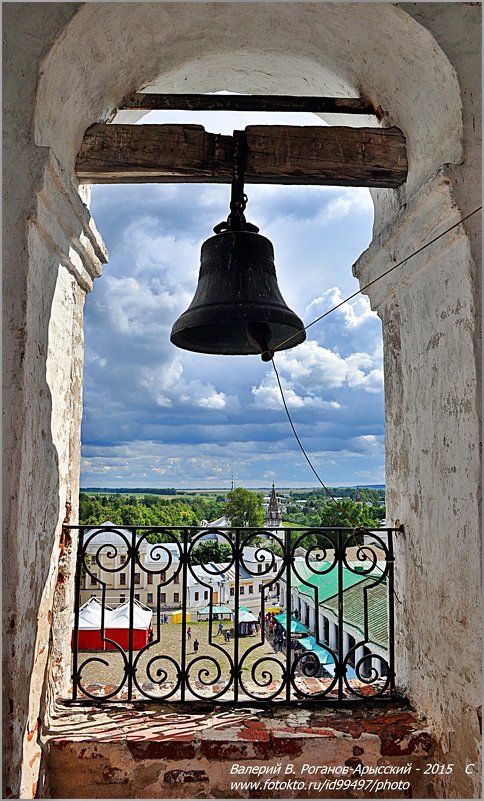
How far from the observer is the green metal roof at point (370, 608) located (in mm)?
2764

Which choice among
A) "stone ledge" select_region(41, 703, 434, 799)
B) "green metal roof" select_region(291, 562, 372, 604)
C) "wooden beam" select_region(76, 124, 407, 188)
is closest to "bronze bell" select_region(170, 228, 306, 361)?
"wooden beam" select_region(76, 124, 407, 188)

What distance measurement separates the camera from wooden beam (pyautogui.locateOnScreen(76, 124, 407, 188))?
2.56 meters

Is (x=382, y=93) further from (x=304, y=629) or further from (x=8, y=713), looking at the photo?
(x=8, y=713)

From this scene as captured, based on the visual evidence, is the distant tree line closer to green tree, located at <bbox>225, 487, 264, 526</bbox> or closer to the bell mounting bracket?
green tree, located at <bbox>225, 487, 264, 526</bbox>

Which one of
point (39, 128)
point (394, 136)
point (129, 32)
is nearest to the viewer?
point (39, 128)

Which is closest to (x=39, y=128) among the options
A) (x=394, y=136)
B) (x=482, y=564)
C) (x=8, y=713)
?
(x=394, y=136)

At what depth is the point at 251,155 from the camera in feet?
8.43

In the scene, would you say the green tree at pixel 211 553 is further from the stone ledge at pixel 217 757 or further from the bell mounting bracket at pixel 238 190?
the bell mounting bracket at pixel 238 190

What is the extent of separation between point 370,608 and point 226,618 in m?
0.70

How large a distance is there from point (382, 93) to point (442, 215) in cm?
85

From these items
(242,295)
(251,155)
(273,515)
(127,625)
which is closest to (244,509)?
(273,515)

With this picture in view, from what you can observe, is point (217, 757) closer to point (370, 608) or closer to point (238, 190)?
point (370, 608)

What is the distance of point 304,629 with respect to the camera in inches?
109

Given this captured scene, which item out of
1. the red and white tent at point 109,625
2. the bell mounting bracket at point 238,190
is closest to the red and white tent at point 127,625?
the red and white tent at point 109,625
